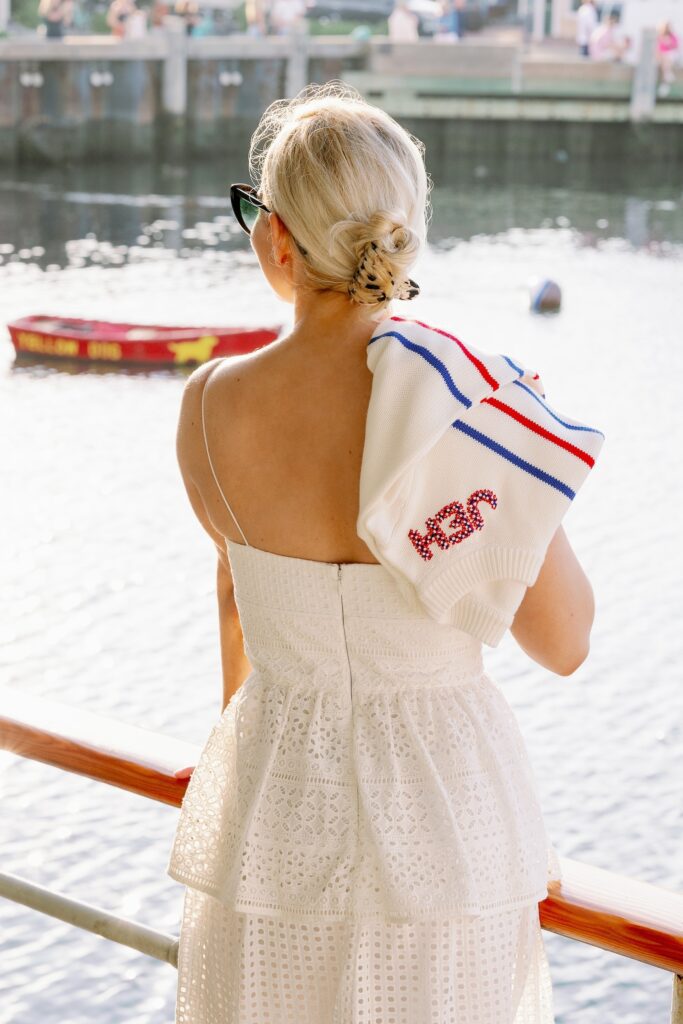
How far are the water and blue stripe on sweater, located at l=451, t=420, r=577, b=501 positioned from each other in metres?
0.19

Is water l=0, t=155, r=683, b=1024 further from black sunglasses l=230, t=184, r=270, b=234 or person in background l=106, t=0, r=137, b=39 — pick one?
person in background l=106, t=0, r=137, b=39

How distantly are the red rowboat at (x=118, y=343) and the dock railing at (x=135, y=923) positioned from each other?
→ 1117 centimetres

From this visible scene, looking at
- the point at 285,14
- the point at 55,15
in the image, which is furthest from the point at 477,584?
the point at 285,14

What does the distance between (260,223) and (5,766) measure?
5969 mm

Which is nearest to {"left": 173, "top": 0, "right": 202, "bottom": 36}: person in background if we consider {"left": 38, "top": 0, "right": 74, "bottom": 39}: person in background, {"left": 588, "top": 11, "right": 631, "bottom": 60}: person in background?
{"left": 38, "top": 0, "right": 74, "bottom": 39}: person in background

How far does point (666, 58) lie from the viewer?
23.8 m

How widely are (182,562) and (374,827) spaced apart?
8.03 metres

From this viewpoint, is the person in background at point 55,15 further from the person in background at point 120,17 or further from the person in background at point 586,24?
the person in background at point 586,24

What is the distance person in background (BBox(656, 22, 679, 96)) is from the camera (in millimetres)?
23766

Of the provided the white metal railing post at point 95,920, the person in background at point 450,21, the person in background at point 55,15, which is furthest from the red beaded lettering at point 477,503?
the person in background at point 450,21

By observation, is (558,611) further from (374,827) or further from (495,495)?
(374,827)

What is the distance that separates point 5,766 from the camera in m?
6.76

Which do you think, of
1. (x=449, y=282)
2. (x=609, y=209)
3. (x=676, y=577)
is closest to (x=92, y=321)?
(x=449, y=282)

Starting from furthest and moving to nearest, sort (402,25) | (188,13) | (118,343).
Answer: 1. (402,25)
2. (188,13)
3. (118,343)
